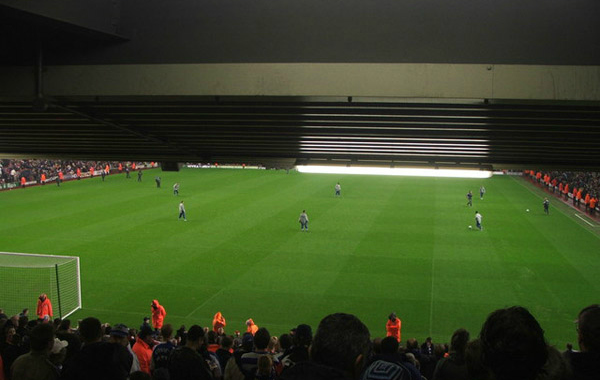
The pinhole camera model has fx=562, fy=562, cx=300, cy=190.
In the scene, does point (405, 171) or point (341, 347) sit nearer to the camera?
point (341, 347)

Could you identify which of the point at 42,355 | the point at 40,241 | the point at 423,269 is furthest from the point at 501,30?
the point at 40,241

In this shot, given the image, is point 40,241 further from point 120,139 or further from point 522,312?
point 522,312

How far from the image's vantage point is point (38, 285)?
709 inches

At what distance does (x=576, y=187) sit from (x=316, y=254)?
2447 cm

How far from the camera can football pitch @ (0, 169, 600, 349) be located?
52.8ft

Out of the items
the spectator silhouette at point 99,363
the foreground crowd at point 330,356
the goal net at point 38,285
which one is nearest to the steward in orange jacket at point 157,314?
the goal net at point 38,285

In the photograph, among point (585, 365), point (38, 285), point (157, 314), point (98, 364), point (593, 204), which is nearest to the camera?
point (585, 365)

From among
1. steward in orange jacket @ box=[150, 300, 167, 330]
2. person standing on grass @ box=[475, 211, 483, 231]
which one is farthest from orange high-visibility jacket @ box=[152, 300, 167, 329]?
person standing on grass @ box=[475, 211, 483, 231]

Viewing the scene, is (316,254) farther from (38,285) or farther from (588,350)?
(588,350)

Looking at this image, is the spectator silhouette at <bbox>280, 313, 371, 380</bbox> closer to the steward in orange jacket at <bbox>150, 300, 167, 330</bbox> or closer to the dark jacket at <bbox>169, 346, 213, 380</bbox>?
the dark jacket at <bbox>169, 346, 213, 380</bbox>

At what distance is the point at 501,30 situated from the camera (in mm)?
7262

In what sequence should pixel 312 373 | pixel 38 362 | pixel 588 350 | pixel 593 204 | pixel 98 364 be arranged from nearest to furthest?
pixel 312 373 < pixel 588 350 < pixel 98 364 < pixel 38 362 < pixel 593 204

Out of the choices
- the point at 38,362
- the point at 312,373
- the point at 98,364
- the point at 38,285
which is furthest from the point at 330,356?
the point at 38,285

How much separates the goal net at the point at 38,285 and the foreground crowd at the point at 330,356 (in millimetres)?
7339
